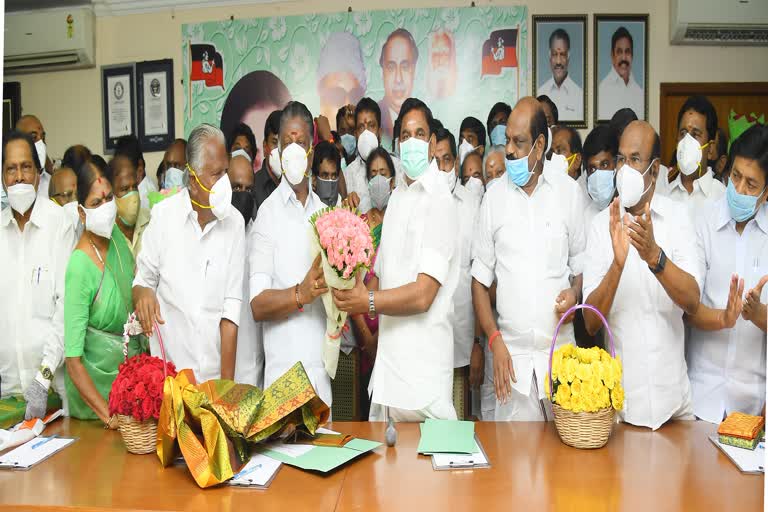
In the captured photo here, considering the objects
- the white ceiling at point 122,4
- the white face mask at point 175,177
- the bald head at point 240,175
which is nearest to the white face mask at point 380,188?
the bald head at point 240,175

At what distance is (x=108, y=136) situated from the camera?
21.0ft

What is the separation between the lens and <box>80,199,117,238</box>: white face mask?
247 cm

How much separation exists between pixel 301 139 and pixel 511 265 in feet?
3.57

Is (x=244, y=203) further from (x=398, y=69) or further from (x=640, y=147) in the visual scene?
(x=398, y=69)

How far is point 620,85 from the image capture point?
5535 millimetres

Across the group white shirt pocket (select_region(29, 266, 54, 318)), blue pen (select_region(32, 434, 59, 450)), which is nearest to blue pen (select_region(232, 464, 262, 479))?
blue pen (select_region(32, 434, 59, 450))

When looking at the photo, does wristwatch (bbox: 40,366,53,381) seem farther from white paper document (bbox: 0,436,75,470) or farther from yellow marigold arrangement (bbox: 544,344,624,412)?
yellow marigold arrangement (bbox: 544,344,624,412)

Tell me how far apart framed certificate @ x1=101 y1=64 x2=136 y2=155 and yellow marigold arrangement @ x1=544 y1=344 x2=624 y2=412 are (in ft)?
18.3

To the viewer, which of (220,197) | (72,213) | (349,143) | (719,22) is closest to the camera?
(220,197)

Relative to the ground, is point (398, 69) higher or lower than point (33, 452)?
higher

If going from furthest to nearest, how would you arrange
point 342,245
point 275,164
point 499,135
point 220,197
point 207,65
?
point 207,65
point 499,135
point 275,164
point 220,197
point 342,245

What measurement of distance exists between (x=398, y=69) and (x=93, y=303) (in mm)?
3998

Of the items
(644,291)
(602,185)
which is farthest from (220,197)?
(602,185)

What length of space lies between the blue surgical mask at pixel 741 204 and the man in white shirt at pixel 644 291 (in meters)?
0.19
